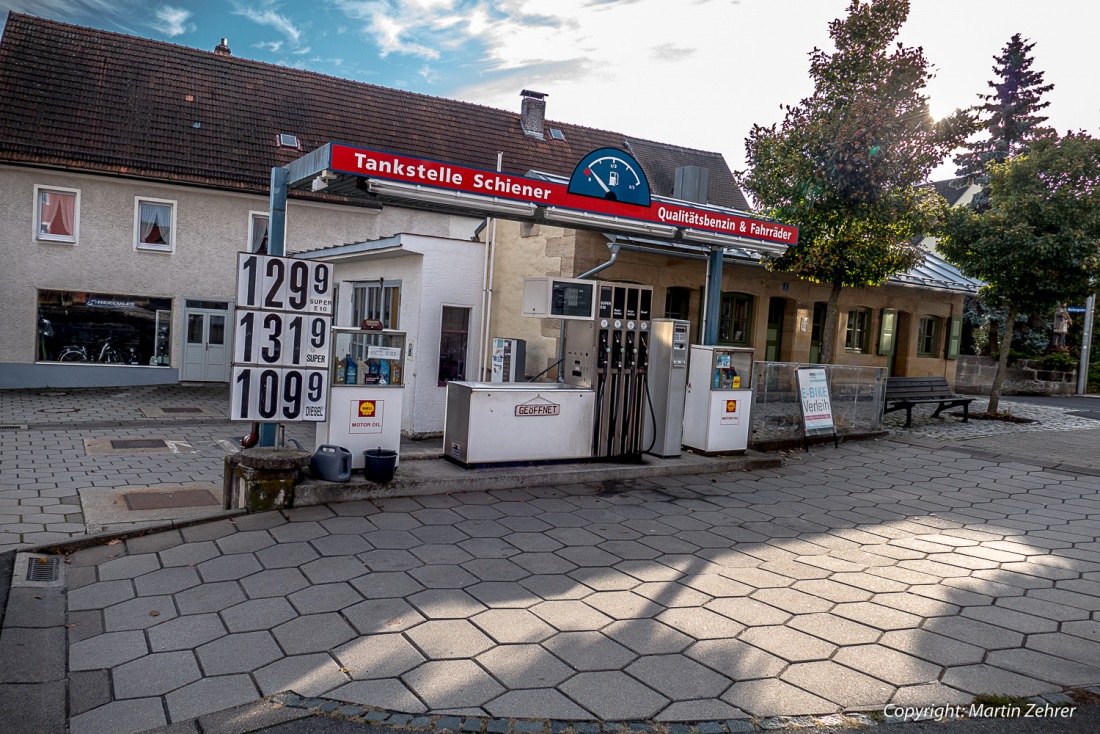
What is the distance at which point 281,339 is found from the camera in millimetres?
7023

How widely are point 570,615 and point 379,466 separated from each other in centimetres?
311

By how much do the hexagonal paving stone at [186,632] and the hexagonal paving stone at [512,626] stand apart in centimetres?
149

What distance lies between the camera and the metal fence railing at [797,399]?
37.6ft

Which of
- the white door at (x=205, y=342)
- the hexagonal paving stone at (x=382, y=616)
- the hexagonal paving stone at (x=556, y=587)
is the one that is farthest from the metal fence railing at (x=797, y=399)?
the white door at (x=205, y=342)

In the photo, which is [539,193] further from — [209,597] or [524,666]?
[524,666]

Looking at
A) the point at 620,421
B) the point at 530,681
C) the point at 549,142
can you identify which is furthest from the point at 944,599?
the point at 549,142

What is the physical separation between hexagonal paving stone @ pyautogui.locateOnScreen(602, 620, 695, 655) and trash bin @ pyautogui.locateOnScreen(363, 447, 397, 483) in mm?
3336

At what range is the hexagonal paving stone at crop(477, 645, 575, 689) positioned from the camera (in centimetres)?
388

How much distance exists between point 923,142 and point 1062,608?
9756mm

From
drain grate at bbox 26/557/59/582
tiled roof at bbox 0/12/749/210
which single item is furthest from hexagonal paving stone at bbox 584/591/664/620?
tiled roof at bbox 0/12/749/210

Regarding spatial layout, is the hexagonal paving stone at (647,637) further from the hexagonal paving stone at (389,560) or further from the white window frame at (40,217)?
the white window frame at (40,217)

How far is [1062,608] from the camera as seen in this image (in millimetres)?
5188

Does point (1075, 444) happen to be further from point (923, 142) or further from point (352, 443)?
point (352, 443)

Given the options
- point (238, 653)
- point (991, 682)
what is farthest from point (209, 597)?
point (991, 682)
